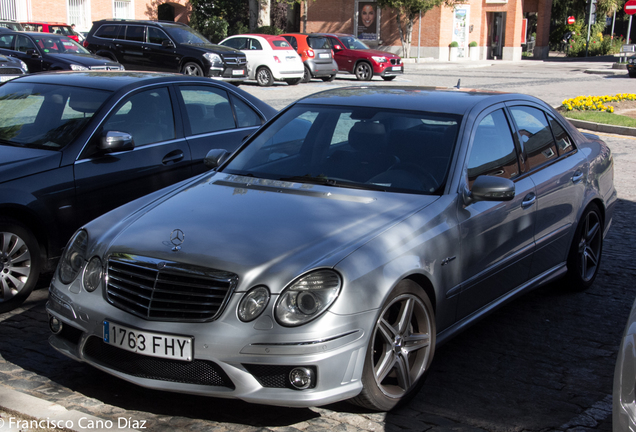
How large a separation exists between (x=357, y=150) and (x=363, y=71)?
24.2m

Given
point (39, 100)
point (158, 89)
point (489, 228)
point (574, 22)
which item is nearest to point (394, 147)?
point (489, 228)

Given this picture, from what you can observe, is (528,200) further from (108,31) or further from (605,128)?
(108,31)

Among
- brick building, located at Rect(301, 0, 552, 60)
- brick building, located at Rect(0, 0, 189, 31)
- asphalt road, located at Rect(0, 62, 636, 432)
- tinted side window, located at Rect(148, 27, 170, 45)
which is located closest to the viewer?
asphalt road, located at Rect(0, 62, 636, 432)

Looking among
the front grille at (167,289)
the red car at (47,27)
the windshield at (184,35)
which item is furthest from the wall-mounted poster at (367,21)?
the front grille at (167,289)

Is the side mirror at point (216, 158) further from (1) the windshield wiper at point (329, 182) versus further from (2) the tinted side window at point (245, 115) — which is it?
(2) the tinted side window at point (245, 115)

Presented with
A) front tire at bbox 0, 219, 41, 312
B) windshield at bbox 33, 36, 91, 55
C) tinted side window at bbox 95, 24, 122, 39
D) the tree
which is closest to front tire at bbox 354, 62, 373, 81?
tinted side window at bbox 95, 24, 122, 39

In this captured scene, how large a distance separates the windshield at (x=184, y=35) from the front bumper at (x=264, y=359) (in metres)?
19.9

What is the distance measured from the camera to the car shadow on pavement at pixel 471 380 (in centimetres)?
357

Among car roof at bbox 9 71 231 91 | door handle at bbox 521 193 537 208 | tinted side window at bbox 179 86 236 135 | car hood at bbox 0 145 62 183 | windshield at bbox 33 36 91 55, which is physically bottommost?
door handle at bbox 521 193 537 208

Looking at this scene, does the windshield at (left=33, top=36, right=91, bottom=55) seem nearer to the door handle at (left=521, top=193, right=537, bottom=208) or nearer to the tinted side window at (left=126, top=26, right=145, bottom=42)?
the tinted side window at (left=126, top=26, right=145, bottom=42)

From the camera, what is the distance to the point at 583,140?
228 inches

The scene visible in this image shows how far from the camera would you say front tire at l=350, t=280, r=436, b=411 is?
3.42 metres

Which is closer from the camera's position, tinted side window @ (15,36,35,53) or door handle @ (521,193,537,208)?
door handle @ (521,193,537,208)

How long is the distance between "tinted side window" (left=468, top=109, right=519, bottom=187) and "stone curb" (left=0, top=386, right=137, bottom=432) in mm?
2474
